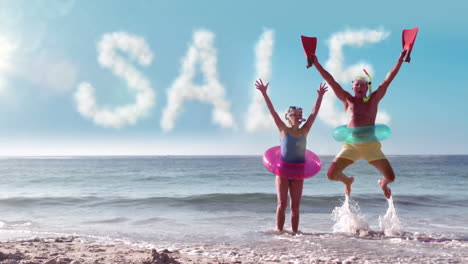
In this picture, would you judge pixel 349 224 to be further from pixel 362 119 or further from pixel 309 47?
pixel 309 47

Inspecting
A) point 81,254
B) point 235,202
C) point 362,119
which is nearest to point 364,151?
point 362,119

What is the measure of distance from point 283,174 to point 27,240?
13.6 feet

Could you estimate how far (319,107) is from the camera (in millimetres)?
6672

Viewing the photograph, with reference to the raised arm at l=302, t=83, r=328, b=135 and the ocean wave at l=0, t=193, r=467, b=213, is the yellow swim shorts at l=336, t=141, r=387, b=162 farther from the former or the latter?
the ocean wave at l=0, t=193, r=467, b=213

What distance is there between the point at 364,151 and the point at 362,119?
493 millimetres

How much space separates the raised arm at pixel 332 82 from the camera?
6320 millimetres

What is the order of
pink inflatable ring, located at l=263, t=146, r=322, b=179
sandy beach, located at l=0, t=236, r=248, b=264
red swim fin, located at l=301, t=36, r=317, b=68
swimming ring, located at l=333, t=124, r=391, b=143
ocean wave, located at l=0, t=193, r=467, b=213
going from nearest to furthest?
1. sandy beach, located at l=0, t=236, r=248, b=264
2. swimming ring, located at l=333, t=124, r=391, b=143
3. red swim fin, located at l=301, t=36, r=317, b=68
4. pink inflatable ring, located at l=263, t=146, r=322, b=179
5. ocean wave, located at l=0, t=193, r=467, b=213

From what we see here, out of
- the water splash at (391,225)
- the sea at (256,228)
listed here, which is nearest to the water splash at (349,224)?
the sea at (256,228)

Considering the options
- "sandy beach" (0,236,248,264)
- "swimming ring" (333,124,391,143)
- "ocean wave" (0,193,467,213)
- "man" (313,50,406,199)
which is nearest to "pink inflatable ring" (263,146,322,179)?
"man" (313,50,406,199)

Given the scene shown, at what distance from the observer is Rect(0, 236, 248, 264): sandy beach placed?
4652 millimetres

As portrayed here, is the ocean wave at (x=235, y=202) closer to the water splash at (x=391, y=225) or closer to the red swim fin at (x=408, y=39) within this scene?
the water splash at (x=391, y=225)

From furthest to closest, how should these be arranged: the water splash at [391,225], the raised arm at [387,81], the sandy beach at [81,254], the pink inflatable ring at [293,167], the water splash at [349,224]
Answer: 1. the water splash at [349,224]
2. the water splash at [391,225]
3. the pink inflatable ring at [293,167]
4. the raised arm at [387,81]
5. the sandy beach at [81,254]

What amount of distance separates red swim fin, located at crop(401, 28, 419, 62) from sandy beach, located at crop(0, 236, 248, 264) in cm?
400

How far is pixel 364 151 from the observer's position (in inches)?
243
